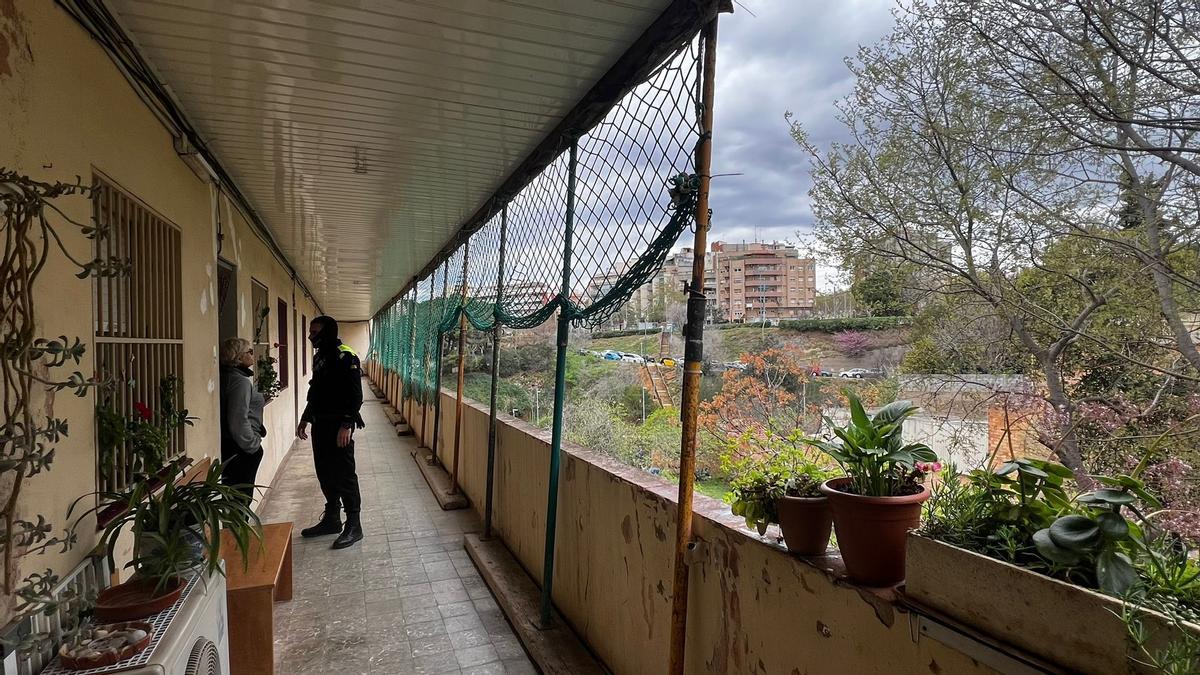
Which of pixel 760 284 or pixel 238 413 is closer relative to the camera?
pixel 760 284

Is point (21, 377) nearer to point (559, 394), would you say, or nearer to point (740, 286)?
point (559, 394)

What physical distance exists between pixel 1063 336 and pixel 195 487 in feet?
9.61

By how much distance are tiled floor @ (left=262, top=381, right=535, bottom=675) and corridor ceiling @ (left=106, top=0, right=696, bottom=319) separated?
241 centimetres

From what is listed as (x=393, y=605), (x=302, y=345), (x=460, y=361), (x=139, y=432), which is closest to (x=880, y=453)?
(x=139, y=432)

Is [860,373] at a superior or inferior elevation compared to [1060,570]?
superior

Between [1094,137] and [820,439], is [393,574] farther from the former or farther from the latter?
[1094,137]

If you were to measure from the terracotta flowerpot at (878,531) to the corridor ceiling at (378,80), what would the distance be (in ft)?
4.97

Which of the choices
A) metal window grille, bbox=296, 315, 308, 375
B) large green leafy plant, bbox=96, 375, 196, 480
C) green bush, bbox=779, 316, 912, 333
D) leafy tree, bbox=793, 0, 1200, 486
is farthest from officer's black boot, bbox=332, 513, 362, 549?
metal window grille, bbox=296, 315, 308, 375

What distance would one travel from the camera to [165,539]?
158 cm

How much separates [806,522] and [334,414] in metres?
3.61

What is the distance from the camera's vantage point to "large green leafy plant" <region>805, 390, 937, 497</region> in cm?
115

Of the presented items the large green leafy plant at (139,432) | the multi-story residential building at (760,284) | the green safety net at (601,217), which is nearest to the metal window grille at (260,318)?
the green safety net at (601,217)

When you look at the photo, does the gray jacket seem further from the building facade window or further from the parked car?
the building facade window

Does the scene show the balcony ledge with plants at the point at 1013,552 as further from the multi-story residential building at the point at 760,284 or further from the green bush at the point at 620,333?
the green bush at the point at 620,333
